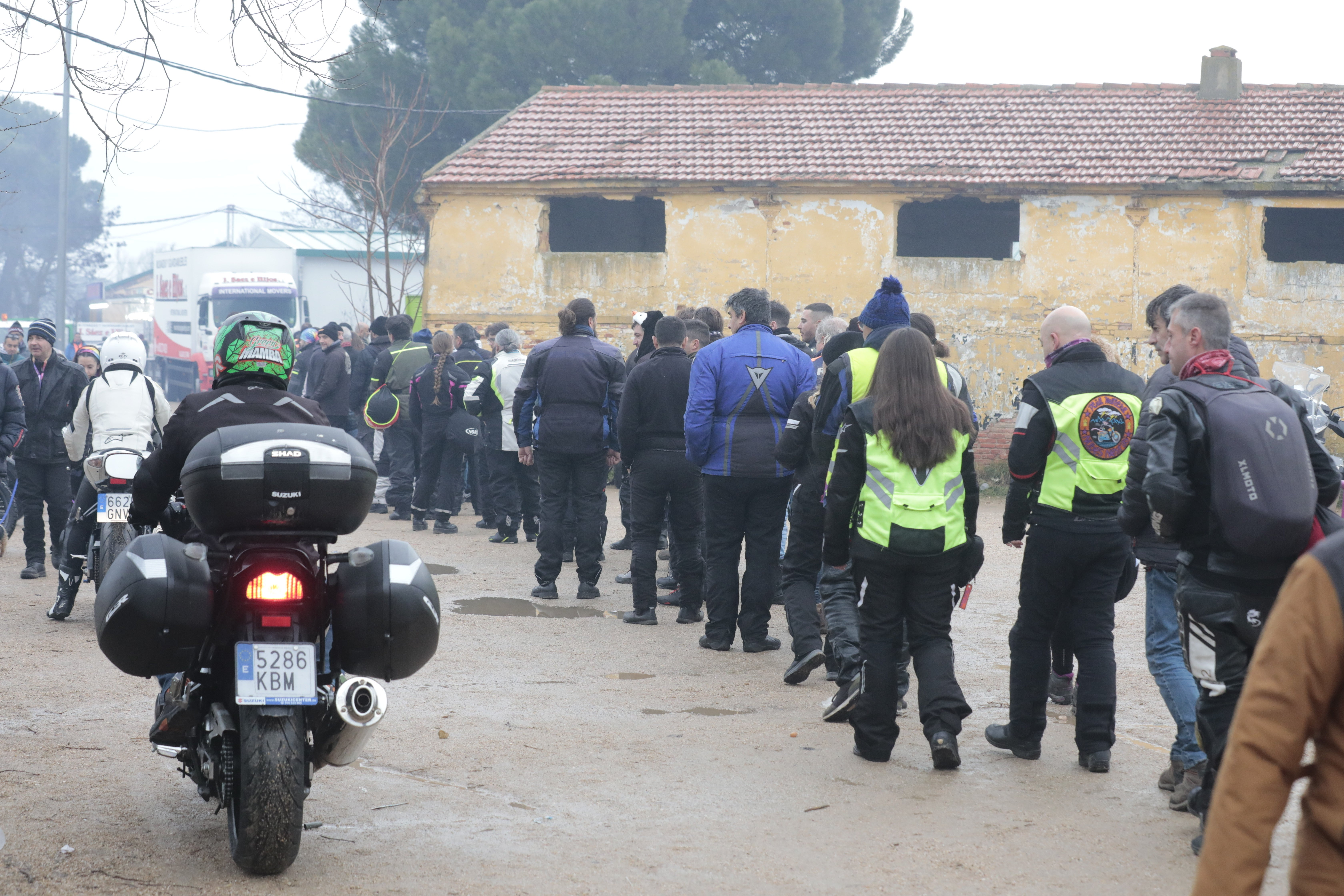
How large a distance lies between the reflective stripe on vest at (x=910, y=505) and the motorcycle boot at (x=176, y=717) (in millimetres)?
2807

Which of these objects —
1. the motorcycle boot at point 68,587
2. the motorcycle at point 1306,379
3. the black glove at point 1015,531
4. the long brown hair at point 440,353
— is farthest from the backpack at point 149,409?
the motorcycle at point 1306,379

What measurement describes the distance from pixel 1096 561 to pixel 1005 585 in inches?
220

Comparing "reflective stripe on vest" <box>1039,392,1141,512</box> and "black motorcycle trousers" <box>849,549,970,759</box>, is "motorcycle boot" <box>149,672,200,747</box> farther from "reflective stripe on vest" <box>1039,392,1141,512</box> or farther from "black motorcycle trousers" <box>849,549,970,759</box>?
"reflective stripe on vest" <box>1039,392,1141,512</box>

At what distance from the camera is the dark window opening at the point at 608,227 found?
24562 mm

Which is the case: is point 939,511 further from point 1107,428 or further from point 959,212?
point 959,212

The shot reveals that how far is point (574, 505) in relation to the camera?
32.7 feet

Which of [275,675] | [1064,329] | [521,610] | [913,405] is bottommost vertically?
[521,610]

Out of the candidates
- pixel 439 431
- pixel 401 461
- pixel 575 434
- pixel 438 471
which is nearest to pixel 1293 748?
pixel 575 434

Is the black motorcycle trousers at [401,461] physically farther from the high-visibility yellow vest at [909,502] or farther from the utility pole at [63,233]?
the utility pole at [63,233]

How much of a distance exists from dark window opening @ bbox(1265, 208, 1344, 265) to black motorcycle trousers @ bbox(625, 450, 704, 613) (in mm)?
16742

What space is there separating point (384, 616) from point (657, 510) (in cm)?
490

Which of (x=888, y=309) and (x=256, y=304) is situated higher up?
(x=256, y=304)

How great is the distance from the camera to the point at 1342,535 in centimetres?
202

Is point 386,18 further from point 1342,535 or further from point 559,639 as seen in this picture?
point 1342,535
